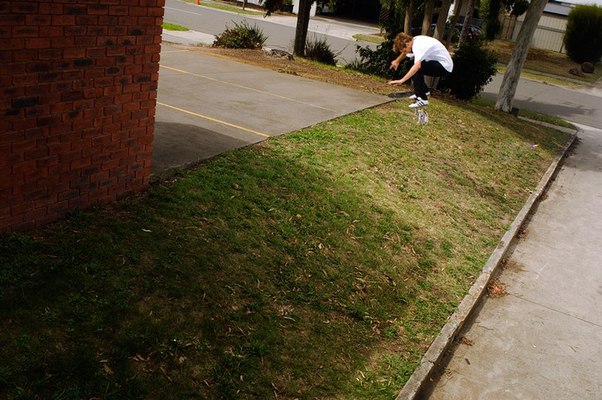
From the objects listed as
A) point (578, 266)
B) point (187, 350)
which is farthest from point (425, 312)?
point (578, 266)

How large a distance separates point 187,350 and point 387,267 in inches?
118

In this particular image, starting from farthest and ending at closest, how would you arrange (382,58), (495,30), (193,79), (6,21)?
(495,30), (382,58), (193,79), (6,21)

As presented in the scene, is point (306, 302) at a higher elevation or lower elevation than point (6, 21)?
lower

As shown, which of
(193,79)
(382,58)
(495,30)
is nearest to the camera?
(193,79)

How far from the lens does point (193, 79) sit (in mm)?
13273

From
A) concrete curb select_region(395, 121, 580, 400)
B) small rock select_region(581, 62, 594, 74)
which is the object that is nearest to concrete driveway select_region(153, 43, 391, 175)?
concrete curb select_region(395, 121, 580, 400)

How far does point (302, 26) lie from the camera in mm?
21125

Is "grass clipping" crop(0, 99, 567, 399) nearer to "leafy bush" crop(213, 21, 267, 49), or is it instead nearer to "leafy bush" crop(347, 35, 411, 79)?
"leafy bush" crop(347, 35, 411, 79)

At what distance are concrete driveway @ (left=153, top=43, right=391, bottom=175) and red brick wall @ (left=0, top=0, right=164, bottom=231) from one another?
127 centimetres

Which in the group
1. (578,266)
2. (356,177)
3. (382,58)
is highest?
(382,58)

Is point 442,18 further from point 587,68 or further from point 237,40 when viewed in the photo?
point 587,68

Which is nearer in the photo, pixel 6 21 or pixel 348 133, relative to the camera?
pixel 6 21

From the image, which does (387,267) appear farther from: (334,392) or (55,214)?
(55,214)

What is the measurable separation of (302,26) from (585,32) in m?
25.2
